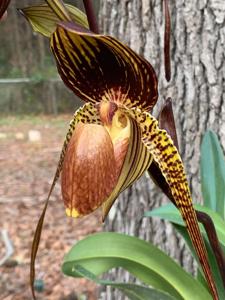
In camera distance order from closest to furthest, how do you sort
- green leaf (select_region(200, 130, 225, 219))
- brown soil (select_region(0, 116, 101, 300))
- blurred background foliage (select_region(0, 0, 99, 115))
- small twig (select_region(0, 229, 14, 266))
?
green leaf (select_region(200, 130, 225, 219))
brown soil (select_region(0, 116, 101, 300))
small twig (select_region(0, 229, 14, 266))
blurred background foliage (select_region(0, 0, 99, 115))

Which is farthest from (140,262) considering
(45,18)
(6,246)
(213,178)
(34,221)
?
(34,221)

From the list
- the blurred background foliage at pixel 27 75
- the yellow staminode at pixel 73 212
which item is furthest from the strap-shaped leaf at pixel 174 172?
the blurred background foliage at pixel 27 75

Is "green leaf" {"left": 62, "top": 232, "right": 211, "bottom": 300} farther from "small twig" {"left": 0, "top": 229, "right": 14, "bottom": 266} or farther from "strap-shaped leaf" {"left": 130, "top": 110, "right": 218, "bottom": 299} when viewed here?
"small twig" {"left": 0, "top": 229, "right": 14, "bottom": 266}

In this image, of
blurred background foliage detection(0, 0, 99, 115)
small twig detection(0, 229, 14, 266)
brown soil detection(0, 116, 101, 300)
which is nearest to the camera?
brown soil detection(0, 116, 101, 300)

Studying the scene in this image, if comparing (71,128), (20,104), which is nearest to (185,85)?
(71,128)

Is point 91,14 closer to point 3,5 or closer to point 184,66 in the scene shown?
point 3,5

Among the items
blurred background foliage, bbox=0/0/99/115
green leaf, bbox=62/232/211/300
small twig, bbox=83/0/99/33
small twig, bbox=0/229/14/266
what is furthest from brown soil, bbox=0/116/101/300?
small twig, bbox=83/0/99/33
